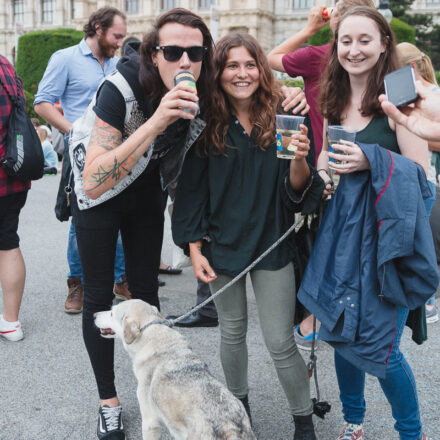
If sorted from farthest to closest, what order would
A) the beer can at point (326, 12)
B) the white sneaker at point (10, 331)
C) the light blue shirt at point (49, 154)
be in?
the light blue shirt at point (49, 154) < the white sneaker at point (10, 331) < the beer can at point (326, 12)

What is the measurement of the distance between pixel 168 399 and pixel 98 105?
146 cm

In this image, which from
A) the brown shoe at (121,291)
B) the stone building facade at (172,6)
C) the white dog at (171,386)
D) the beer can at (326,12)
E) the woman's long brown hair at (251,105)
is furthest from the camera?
the stone building facade at (172,6)

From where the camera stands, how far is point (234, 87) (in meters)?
2.46

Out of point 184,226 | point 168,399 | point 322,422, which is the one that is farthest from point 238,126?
point 322,422

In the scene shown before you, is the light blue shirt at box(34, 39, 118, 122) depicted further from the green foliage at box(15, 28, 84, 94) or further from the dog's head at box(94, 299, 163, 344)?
the green foliage at box(15, 28, 84, 94)

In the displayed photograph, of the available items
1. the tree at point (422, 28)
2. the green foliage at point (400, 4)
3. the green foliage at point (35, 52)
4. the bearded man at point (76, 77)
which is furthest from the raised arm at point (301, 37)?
the green foliage at point (35, 52)

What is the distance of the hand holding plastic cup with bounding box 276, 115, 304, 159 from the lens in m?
2.20

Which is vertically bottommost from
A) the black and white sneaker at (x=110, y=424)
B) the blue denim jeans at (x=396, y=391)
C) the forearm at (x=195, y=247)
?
the black and white sneaker at (x=110, y=424)

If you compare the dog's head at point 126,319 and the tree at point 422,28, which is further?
the tree at point 422,28

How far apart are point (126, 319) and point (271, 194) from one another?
99 centimetres

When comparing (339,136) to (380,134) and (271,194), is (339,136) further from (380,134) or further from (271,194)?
(271,194)

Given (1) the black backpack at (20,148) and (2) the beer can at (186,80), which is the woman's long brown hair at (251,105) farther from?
(1) the black backpack at (20,148)

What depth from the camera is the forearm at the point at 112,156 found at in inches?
87.9

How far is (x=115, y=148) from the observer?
2.33 metres
